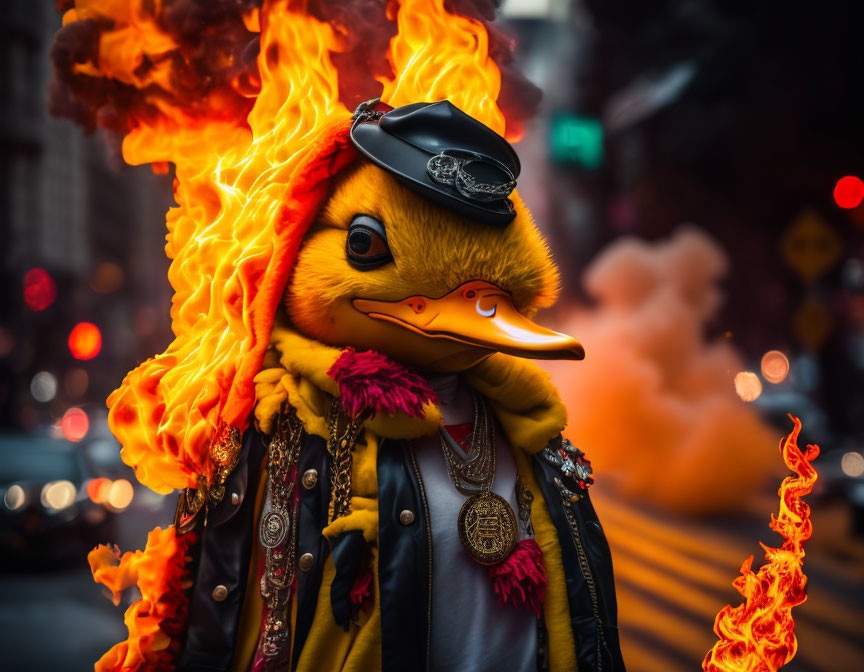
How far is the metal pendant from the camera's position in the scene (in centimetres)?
217

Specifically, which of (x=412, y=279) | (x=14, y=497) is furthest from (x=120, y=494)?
(x=412, y=279)

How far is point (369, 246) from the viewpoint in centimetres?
214

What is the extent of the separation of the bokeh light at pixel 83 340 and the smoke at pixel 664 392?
95.3 ft

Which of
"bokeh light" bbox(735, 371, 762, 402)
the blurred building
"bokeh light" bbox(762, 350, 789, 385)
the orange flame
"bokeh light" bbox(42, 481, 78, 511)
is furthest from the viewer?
the blurred building

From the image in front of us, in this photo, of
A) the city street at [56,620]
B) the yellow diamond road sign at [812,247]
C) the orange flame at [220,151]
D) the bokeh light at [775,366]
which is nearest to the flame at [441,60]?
the orange flame at [220,151]

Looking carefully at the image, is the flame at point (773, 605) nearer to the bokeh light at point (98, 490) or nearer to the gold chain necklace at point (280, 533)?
the gold chain necklace at point (280, 533)

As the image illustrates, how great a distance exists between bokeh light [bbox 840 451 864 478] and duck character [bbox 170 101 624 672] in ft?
34.8

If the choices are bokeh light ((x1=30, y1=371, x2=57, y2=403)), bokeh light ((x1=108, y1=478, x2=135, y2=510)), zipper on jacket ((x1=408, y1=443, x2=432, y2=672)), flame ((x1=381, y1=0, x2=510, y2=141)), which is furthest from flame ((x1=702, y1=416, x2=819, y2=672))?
bokeh light ((x1=30, y1=371, x2=57, y2=403))

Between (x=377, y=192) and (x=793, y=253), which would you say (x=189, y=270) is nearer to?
(x=377, y=192)

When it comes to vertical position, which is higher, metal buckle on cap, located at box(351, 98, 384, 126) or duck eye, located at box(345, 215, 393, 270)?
metal buckle on cap, located at box(351, 98, 384, 126)

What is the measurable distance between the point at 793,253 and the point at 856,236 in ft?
28.2

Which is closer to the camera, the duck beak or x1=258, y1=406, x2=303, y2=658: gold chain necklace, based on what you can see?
the duck beak

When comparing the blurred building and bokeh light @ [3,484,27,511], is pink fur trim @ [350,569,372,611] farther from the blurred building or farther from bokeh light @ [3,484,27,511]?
the blurred building

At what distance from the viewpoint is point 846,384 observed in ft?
52.6
